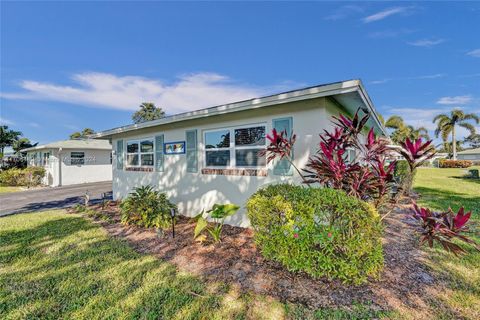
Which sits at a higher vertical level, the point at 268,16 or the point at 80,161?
the point at 268,16

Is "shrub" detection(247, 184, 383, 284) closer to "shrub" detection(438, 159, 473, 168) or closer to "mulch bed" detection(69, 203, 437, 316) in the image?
"mulch bed" detection(69, 203, 437, 316)

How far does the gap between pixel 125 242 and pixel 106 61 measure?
39.2 ft

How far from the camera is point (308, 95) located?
172 inches

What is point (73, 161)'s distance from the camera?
18.1 m

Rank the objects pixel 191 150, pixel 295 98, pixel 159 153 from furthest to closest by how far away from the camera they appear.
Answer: pixel 159 153 → pixel 191 150 → pixel 295 98

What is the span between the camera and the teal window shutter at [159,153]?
8117 millimetres

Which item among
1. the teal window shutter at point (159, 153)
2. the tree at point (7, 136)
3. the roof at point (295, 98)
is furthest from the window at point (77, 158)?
the roof at point (295, 98)

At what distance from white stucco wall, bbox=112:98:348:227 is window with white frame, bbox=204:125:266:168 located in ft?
0.61

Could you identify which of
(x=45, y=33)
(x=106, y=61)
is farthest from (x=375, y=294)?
(x=106, y=61)

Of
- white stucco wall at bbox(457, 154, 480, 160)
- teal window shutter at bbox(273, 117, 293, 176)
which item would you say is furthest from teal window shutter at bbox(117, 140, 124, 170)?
white stucco wall at bbox(457, 154, 480, 160)

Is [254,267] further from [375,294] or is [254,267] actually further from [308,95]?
[308,95]

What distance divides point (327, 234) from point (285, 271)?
108cm

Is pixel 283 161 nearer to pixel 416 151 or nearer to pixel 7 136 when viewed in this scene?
pixel 416 151

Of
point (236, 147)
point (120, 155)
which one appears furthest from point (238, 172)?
point (120, 155)
